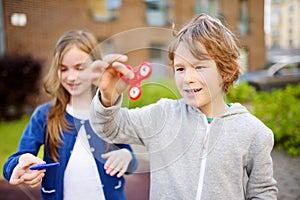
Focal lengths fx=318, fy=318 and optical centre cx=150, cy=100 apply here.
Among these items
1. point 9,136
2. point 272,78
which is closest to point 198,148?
point 9,136

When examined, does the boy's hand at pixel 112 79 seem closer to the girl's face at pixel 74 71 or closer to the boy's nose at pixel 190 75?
the boy's nose at pixel 190 75

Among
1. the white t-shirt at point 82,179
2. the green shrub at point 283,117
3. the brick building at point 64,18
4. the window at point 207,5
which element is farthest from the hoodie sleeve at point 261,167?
the window at point 207,5

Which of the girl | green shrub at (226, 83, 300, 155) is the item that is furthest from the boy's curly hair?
green shrub at (226, 83, 300, 155)

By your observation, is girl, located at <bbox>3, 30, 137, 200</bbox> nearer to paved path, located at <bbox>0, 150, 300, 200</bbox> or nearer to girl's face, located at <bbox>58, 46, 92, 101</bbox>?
girl's face, located at <bbox>58, 46, 92, 101</bbox>

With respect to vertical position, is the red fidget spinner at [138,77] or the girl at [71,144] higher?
the red fidget spinner at [138,77]

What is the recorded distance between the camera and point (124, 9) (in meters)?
12.4

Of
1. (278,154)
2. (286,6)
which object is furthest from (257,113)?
(286,6)

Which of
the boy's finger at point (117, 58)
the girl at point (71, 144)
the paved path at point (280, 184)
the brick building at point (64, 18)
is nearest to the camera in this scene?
the boy's finger at point (117, 58)

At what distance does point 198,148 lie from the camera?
1.25m

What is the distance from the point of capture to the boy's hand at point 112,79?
45.0 inches

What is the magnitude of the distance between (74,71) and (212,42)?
757mm

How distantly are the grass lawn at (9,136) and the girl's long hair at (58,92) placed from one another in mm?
3627

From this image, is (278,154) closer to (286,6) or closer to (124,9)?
(124,9)

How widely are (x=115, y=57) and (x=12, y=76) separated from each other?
7587mm
